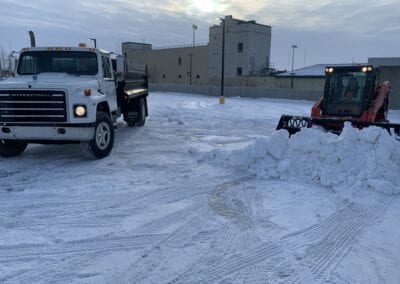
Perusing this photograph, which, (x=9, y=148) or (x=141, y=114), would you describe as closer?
(x=9, y=148)

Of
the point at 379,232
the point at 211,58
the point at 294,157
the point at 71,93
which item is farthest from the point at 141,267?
the point at 211,58

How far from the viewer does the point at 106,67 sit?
374 inches

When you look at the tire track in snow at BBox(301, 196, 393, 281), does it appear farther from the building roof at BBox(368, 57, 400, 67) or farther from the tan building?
the tan building

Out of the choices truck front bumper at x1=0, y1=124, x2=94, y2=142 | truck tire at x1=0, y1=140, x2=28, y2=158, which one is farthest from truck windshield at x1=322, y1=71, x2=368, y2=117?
truck tire at x1=0, y1=140, x2=28, y2=158

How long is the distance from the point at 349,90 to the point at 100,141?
298 inches

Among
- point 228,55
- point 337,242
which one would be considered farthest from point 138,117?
point 228,55

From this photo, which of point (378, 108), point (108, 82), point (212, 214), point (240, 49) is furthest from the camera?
point (240, 49)

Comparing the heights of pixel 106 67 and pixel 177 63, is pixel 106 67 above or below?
below

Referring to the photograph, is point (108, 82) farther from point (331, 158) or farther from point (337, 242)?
point (337, 242)

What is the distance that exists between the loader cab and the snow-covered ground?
4.40 metres

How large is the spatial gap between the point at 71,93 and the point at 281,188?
15.1 feet

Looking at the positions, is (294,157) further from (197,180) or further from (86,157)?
(86,157)

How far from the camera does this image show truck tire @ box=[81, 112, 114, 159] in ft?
26.2

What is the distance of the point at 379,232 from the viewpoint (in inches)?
182
